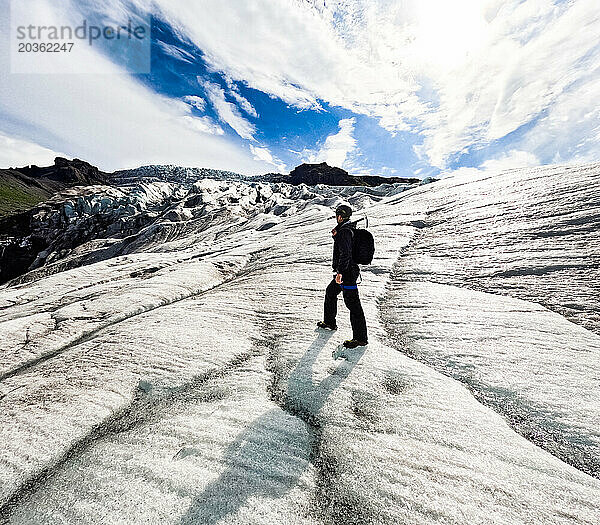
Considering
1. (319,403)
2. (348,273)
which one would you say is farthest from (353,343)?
(319,403)

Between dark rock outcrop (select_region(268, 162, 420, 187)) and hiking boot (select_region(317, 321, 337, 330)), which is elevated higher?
dark rock outcrop (select_region(268, 162, 420, 187))

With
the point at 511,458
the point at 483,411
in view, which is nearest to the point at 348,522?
the point at 511,458

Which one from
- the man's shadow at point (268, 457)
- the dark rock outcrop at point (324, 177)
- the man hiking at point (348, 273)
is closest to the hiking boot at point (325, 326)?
the man hiking at point (348, 273)

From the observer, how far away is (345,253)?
6906 mm

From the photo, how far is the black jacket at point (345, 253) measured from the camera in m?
6.91

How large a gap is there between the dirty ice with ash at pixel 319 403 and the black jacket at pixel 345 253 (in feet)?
6.13

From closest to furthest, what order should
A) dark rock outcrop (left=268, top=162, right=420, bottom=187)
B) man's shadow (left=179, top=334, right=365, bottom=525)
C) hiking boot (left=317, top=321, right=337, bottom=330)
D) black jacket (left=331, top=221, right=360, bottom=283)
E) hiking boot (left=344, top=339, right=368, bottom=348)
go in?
man's shadow (left=179, top=334, right=365, bottom=525) → black jacket (left=331, top=221, right=360, bottom=283) → hiking boot (left=344, top=339, right=368, bottom=348) → hiking boot (left=317, top=321, right=337, bottom=330) → dark rock outcrop (left=268, top=162, right=420, bottom=187)

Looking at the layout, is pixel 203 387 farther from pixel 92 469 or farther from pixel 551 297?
pixel 551 297

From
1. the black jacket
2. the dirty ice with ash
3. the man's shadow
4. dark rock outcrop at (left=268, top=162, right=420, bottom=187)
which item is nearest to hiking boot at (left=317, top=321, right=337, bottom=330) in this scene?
the dirty ice with ash

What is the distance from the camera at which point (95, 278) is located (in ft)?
65.4

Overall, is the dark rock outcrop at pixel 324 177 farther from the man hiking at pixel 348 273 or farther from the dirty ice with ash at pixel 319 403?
the man hiking at pixel 348 273

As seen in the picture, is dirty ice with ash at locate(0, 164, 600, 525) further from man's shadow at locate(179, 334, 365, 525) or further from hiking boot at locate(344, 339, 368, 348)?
hiking boot at locate(344, 339, 368, 348)

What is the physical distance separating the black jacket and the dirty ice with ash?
1869 mm

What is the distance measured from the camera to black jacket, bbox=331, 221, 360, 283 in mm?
6914
